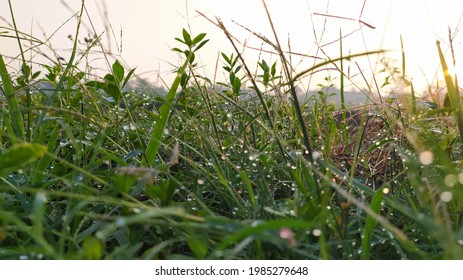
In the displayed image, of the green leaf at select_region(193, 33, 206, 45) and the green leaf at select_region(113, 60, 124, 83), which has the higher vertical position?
the green leaf at select_region(193, 33, 206, 45)

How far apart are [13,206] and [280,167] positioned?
2.11ft

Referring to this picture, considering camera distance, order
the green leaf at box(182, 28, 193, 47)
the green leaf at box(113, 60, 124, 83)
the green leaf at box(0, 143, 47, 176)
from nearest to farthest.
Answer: the green leaf at box(0, 143, 47, 176) → the green leaf at box(113, 60, 124, 83) → the green leaf at box(182, 28, 193, 47)

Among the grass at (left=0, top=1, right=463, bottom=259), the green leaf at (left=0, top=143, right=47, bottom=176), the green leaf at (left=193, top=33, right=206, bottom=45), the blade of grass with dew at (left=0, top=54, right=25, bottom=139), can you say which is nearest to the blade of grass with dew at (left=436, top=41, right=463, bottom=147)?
the grass at (left=0, top=1, right=463, bottom=259)

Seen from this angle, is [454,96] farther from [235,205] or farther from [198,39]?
[198,39]

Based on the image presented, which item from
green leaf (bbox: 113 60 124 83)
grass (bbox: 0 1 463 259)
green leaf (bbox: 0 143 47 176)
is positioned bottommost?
grass (bbox: 0 1 463 259)

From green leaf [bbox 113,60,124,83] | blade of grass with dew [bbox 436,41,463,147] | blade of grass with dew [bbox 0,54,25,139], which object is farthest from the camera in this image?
green leaf [bbox 113,60,124,83]

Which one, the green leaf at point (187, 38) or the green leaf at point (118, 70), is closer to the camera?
the green leaf at point (118, 70)

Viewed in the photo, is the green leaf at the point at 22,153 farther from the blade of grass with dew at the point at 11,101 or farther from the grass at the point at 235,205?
the blade of grass with dew at the point at 11,101

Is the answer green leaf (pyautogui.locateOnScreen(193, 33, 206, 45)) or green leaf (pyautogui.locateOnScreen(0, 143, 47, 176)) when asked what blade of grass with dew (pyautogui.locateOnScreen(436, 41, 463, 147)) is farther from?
green leaf (pyautogui.locateOnScreen(193, 33, 206, 45))

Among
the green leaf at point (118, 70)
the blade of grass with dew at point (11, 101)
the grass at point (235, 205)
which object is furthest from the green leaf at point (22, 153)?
the green leaf at point (118, 70)

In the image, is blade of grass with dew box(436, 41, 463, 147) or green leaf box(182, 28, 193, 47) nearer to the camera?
blade of grass with dew box(436, 41, 463, 147)
